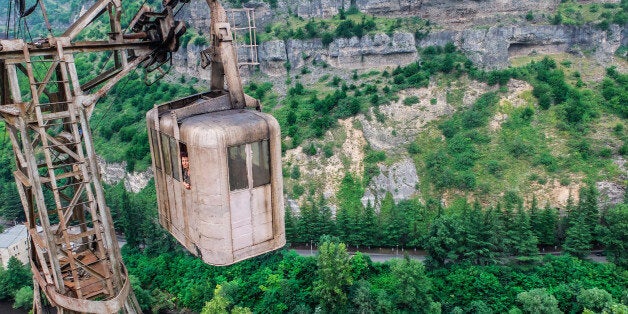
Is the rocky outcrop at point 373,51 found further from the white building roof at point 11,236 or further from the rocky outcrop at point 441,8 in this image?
the white building roof at point 11,236

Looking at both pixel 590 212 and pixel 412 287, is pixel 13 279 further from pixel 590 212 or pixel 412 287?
pixel 590 212

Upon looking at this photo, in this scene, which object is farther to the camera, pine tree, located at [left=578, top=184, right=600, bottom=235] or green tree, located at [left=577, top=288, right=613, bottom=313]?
pine tree, located at [left=578, top=184, right=600, bottom=235]

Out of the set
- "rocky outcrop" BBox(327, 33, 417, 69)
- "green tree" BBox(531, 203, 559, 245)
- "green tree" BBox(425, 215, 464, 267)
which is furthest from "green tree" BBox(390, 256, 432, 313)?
"rocky outcrop" BBox(327, 33, 417, 69)

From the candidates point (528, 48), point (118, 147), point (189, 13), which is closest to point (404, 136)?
point (528, 48)

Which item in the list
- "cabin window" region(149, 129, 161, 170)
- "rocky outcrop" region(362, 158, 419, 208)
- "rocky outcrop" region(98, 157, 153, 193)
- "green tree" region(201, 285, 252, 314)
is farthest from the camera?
"rocky outcrop" region(98, 157, 153, 193)

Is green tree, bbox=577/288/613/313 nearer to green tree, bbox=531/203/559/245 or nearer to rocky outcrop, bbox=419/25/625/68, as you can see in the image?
green tree, bbox=531/203/559/245

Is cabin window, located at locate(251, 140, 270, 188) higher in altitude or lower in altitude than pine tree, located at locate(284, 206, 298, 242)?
higher

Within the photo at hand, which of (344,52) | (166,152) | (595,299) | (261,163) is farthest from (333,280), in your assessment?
(344,52)
